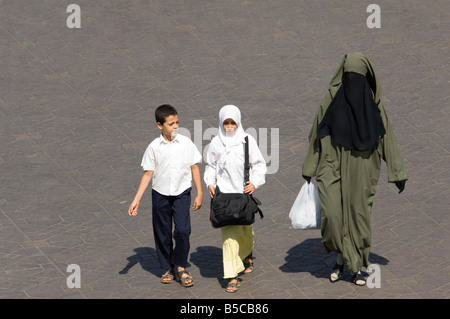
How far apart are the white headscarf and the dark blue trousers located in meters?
0.58

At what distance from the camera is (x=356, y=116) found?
31.9 feet

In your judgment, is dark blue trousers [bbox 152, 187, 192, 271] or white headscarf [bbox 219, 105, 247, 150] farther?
dark blue trousers [bbox 152, 187, 192, 271]

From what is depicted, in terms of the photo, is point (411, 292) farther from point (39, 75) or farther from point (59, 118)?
point (39, 75)

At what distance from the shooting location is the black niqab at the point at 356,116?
31.9 ft

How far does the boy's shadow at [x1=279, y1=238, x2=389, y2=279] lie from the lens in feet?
33.7

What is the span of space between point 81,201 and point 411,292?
168 inches

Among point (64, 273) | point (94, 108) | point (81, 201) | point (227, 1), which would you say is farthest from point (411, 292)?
point (227, 1)

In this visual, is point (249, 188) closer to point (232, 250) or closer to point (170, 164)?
point (232, 250)

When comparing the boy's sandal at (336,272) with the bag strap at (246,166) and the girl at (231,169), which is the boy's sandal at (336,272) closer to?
the girl at (231,169)

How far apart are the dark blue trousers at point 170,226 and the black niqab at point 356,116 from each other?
1560 millimetres

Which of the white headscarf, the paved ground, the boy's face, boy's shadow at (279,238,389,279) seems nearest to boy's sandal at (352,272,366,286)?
the paved ground

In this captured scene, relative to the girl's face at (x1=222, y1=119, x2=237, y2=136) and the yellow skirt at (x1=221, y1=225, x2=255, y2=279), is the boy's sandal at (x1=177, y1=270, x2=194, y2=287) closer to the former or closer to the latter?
the yellow skirt at (x1=221, y1=225, x2=255, y2=279)

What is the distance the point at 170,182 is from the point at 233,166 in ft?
2.02

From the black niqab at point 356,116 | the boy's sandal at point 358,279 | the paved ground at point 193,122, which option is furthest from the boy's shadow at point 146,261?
the black niqab at point 356,116
